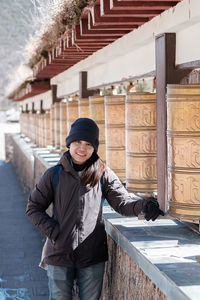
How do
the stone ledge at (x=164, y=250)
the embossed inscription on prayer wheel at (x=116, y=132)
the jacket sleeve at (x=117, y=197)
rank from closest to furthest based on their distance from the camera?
the stone ledge at (x=164, y=250) → the jacket sleeve at (x=117, y=197) → the embossed inscription on prayer wheel at (x=116, y=132)

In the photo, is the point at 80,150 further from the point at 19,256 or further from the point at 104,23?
the point at 19,256

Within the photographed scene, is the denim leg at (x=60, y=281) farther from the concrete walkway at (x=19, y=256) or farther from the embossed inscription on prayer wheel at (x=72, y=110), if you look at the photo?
the embossed inscription on prayer wheel at (x=72, y=110)

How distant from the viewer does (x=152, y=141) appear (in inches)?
206

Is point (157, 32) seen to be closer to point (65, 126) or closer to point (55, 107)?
point (65, 126)

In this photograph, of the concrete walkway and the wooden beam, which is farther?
the wooden beam

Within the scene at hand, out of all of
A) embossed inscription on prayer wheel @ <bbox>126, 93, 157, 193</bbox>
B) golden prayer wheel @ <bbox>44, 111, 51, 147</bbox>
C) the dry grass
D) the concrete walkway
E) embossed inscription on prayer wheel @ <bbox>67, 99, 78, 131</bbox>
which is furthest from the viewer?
golden prayer wheel @ <bbox>44, 111, 51, 147</bbox>

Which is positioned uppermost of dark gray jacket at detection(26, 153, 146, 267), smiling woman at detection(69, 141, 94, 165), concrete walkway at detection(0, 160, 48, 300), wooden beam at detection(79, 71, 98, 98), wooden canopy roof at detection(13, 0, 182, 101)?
wooden canopy roof at detection(13, 0, 182, 101)

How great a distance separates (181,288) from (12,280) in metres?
4.18

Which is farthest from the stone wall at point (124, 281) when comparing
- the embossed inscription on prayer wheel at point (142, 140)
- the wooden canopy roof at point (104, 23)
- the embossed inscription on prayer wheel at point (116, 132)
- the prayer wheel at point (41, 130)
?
the prayer wheel at point (41, 130)

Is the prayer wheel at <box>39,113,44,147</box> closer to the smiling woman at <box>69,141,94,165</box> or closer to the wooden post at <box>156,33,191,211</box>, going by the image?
the wooden post at <box>156,33,191,211</box>

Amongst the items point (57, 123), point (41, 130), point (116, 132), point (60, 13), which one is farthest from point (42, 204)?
point (41, 130)

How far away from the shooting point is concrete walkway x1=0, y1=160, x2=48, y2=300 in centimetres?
642

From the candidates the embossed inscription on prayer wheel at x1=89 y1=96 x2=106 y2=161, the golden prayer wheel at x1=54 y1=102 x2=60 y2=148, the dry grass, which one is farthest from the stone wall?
the golden prayer wheel at x1=54 y1=102 x2=60 y2=148

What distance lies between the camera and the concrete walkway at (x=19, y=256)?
6.42 m
